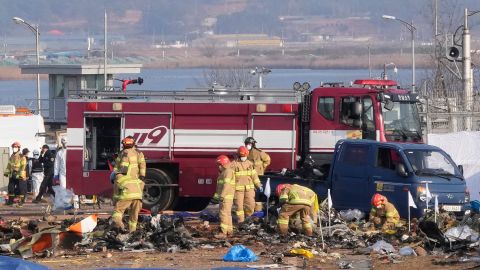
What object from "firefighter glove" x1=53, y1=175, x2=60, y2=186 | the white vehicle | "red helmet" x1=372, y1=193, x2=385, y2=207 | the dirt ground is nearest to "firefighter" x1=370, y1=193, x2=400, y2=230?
"red helmet" x1=372, y1=193, x2=385, y2=207

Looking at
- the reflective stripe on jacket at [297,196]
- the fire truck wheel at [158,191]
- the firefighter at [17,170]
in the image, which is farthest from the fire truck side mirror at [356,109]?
the firefighter at [17,170]

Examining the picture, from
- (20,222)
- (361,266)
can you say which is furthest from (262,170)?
(361,266)

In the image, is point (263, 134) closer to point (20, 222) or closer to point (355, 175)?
point (355, 175)

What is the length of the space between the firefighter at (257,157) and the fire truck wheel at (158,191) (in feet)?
6.25

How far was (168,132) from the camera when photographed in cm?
2759

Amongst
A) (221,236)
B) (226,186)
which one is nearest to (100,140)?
(226,186)

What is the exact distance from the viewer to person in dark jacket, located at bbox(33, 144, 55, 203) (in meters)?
31.9

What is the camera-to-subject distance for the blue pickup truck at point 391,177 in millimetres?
24078

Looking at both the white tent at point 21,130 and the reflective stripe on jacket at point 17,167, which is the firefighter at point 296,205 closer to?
the reflective stripe on jacket at point 17,167

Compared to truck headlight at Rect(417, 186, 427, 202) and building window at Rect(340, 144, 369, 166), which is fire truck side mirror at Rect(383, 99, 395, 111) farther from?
truck headlight at Rect(417, 186, 427, 202)

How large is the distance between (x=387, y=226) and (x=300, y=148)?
5.40 metres

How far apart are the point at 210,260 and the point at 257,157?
22.1 feet

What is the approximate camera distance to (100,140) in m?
28.0

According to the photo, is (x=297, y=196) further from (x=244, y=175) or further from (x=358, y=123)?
(x=358, y=123)
